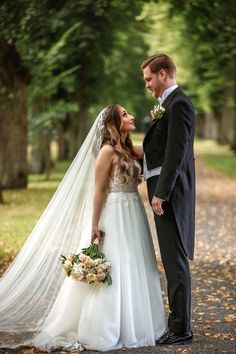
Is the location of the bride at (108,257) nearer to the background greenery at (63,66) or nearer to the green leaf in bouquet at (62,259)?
the green leaf in bouquet at (62,259)

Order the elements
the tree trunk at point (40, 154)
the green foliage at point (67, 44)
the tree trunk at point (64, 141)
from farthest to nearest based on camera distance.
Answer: the tree trunk at point (64, 141), the tree trunk at point (40, 154), the green foliage at point (67, 44)

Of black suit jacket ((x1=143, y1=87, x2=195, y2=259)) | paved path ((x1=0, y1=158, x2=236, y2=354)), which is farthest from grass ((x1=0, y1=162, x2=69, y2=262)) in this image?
black suit jacket ((x1=143, y1=87, x2=195, y2=259))

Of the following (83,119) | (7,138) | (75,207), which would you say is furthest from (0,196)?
(83,119)

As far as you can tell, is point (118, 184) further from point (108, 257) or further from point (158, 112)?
point (158, 112)

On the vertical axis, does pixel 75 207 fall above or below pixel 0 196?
above

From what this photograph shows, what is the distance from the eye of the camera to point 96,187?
5.70 metres

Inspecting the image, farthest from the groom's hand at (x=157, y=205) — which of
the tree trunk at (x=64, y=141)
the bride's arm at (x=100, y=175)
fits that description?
the tree trunk at (x=64, y=141)

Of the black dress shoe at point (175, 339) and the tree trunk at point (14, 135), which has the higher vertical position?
the tree trunk at point (14, 135)

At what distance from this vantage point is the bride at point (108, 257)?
5531 millimetres

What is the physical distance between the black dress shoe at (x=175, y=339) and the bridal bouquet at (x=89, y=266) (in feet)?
2.19

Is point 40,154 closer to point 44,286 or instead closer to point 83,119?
point 83,119

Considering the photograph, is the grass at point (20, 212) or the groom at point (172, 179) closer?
the groom at point (172, 179)

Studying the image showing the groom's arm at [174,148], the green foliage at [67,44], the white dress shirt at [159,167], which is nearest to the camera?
the groom's arm at [174,148]

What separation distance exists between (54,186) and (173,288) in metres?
15.6
